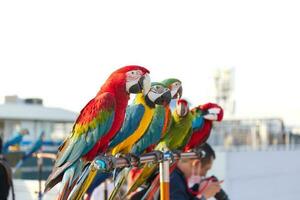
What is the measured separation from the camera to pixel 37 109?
12.2m

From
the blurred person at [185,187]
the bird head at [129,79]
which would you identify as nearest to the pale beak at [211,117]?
the blurred person at [185,187]

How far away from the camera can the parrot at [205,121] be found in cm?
254

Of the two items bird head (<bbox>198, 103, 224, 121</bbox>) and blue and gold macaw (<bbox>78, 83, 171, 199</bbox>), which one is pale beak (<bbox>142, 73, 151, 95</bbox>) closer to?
blue and gold macaw (<bbox>78, 83, 171, 199</bbox>)

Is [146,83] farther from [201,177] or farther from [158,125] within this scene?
[201,177]

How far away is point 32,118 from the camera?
11891 mm

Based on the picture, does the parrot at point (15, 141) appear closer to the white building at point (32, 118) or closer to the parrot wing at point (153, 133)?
the white building at point (32, 118)

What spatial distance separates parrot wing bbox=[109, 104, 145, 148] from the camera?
183cm

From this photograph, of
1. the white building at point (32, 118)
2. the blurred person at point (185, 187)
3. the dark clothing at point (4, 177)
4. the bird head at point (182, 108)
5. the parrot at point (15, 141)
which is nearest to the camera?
the blurred person at point (185, 187)

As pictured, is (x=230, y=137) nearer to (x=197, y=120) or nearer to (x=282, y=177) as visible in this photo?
(x=282, y=177)

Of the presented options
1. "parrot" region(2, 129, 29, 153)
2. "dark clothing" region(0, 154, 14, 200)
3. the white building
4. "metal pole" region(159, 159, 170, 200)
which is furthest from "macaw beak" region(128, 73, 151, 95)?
the white building

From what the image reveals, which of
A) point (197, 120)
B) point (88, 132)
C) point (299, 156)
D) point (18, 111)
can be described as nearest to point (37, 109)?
point (18, 111)

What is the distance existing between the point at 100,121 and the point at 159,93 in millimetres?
286

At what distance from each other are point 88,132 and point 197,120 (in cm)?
103

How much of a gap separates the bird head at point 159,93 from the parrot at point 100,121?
0.38 feet
